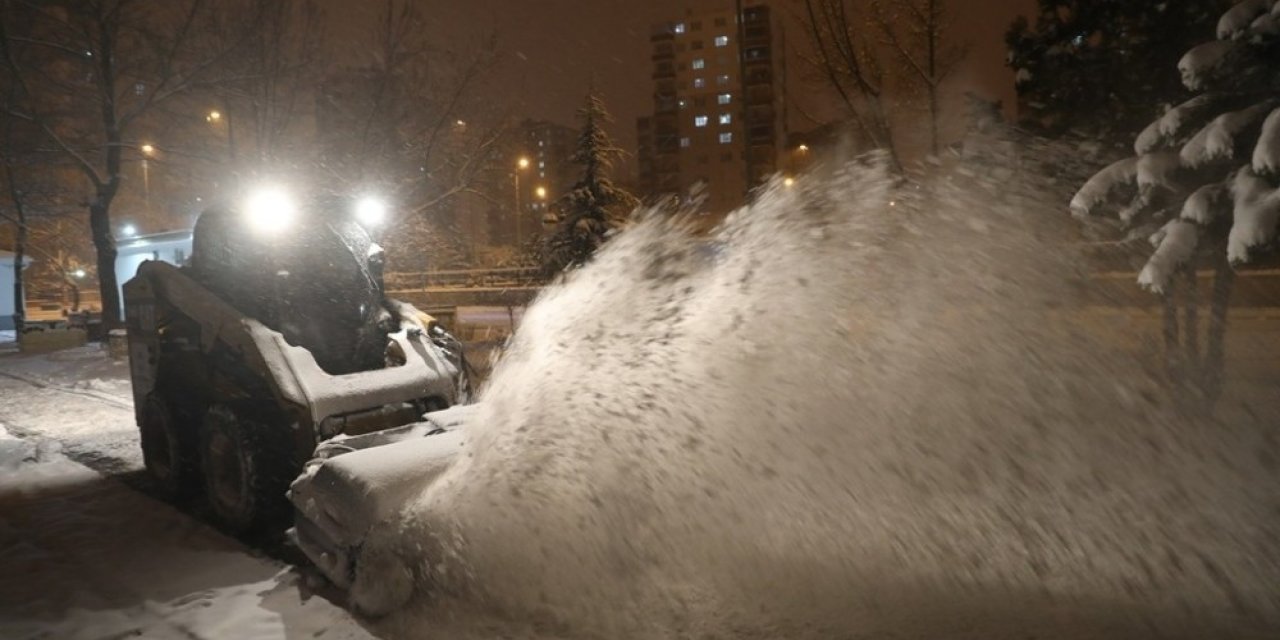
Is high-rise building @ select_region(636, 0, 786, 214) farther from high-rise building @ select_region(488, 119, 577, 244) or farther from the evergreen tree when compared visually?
the evergreen tree

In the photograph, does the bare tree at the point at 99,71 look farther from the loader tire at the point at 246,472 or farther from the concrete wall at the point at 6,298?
the loader tire at the point at 246,472

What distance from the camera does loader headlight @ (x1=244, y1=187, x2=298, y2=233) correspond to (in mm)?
7582

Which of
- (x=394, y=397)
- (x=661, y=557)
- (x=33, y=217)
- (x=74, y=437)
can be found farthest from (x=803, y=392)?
(x=33, y=217)

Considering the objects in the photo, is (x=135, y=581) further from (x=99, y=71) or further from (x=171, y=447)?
(x=99, y=71)

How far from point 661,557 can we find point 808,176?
3.92 metres

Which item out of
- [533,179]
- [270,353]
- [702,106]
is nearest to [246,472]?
[270,353]

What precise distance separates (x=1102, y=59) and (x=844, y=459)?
263 inches

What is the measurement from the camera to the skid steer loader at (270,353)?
6645mm

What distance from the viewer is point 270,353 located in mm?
6570

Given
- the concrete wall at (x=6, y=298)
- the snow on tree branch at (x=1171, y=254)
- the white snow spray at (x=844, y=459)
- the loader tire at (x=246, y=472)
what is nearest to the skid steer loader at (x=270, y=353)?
the loader tire at (x=246, y=472)

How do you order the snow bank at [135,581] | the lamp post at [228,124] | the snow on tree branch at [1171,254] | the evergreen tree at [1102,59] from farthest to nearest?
1. the lamp post at [228,124]
2. the evergreen tree at [1102,59]
3. the snow on tree branch at [1171,254]
4. the snow bank at [135,581]

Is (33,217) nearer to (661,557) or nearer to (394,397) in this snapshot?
(394,397)

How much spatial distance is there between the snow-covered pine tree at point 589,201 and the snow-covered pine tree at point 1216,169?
14213 mm

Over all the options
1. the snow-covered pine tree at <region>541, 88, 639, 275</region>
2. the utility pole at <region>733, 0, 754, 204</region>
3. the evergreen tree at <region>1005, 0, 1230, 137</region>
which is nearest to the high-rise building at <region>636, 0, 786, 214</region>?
the snow-covered pine tree at <region>541, 88, 639, 275</region>
